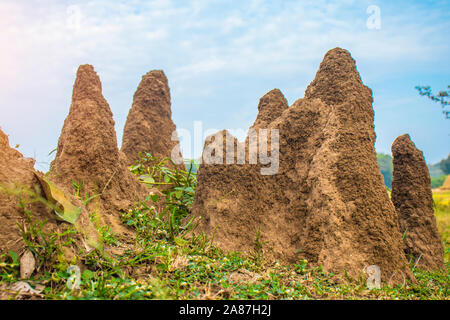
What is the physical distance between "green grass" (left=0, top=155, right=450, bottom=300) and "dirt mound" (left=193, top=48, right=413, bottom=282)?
0.69 ft

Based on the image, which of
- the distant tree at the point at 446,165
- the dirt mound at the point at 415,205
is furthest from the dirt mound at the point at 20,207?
the distant tree at the point at 446,165

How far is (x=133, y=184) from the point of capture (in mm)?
5453

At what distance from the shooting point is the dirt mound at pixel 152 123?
26.3 ft

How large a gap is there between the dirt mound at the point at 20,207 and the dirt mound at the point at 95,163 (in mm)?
1315

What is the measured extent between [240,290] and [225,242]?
1.30 m

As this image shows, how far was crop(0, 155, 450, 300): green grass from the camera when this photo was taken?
2791mm

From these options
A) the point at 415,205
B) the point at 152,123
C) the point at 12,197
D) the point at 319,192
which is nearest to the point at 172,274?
the point at 12,197

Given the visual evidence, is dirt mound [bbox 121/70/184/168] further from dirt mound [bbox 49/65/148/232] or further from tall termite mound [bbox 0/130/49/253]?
tall termite mound [bbox 0/130/49/253]

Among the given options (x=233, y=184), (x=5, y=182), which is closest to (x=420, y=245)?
(x=233, y=184)

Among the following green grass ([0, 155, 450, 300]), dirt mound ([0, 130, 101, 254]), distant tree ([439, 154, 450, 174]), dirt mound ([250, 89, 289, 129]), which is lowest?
green grass ([0, 155, 450, 300])

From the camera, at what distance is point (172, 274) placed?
3250mm

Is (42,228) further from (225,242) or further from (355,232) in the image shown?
(355,232)

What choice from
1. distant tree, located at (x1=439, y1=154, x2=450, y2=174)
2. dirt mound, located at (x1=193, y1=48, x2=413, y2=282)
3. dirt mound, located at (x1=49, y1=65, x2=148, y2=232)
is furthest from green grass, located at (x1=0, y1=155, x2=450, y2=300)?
distant tree, located at (x1=439, y1=154, x2=450, y2=174)

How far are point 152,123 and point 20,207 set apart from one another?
5415 mm
